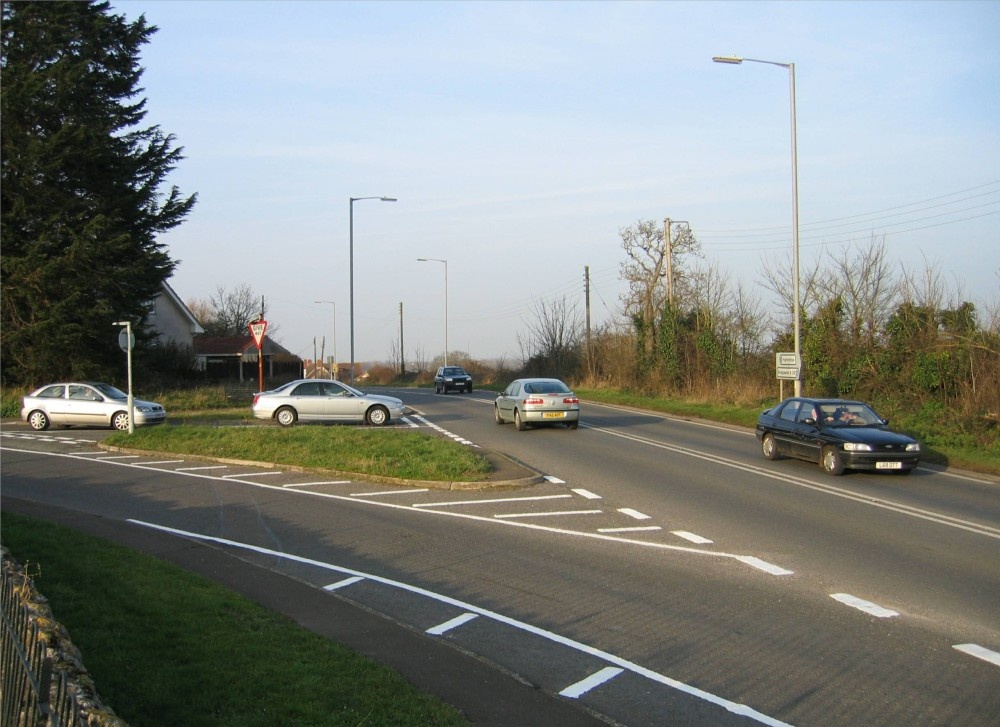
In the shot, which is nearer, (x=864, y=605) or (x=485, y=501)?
(x=864, y=605)

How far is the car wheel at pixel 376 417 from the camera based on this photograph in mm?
29250

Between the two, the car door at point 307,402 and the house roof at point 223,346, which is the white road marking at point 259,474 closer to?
the car door at point 307,402

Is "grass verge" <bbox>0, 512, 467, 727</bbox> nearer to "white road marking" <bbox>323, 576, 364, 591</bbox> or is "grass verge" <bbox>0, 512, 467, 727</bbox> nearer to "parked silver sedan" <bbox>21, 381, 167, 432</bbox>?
"white road marking" <bbox>323, 576, 364, 591</bbox>

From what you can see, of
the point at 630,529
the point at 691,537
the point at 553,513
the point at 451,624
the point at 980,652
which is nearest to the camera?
the point at 980,652

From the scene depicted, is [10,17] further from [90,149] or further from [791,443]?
[791,443]

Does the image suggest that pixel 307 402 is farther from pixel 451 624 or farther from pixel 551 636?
pixel 551 636

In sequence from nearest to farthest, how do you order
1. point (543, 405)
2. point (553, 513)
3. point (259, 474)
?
point (553, 513) < point (259, 474) < point (543, 405)

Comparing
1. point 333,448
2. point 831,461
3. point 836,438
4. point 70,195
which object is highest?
point 70,195

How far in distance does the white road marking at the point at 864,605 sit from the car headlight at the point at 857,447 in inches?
341

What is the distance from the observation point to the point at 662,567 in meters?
9.70

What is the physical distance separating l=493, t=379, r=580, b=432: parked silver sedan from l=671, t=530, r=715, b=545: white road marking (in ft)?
46.9

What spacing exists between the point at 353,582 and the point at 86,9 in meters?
34.5

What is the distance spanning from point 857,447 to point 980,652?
33.6ft

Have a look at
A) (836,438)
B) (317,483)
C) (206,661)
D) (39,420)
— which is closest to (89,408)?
(39,420)
